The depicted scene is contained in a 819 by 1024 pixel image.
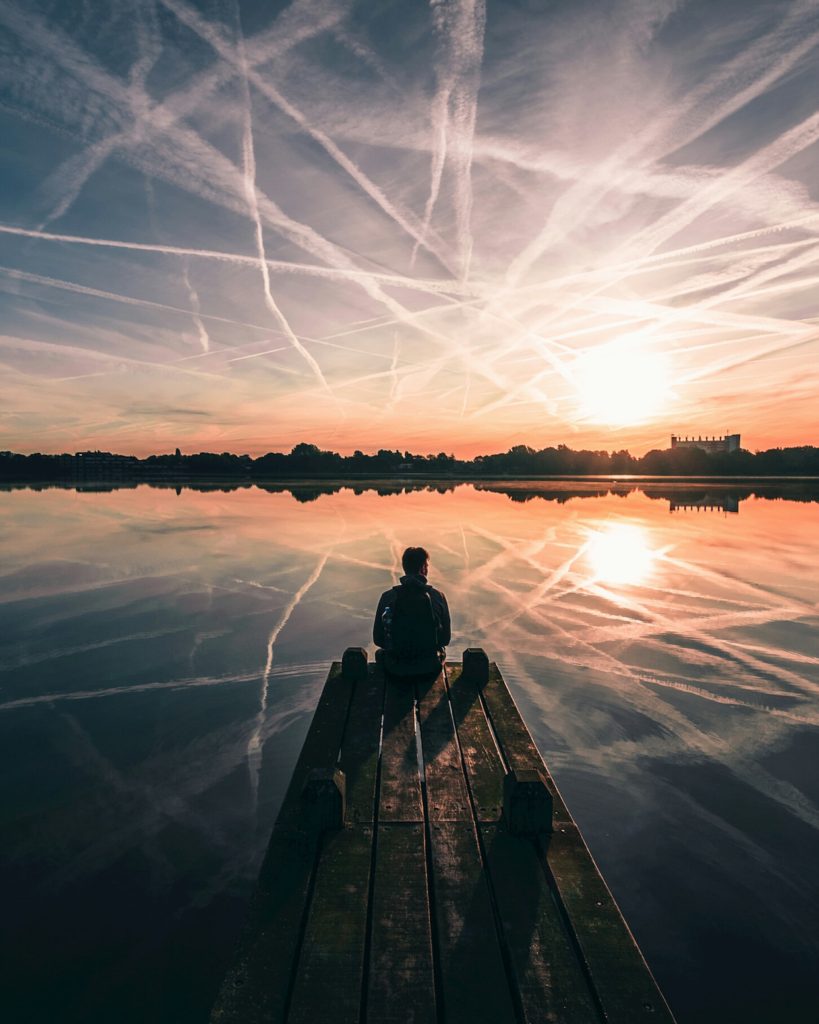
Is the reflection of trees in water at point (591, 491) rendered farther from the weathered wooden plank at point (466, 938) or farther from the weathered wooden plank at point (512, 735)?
the weathered wooden plank at point (466, 938)

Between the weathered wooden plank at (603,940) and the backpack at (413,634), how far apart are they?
11.7 ft

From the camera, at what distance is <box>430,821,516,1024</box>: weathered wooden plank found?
10.6ft

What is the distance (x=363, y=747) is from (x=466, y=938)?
2.85m

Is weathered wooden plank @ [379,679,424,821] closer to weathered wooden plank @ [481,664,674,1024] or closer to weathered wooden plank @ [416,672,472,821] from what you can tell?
weathered wooden plank @ [416,672,472,821]

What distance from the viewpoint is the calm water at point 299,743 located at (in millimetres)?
4836

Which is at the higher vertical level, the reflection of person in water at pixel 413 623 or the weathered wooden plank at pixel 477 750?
the reflection of person in water at pixel 413 623

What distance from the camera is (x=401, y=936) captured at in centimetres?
369

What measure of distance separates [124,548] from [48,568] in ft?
15.0

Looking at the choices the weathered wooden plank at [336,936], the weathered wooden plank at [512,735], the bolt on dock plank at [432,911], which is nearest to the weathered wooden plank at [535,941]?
the bolt on dock plank at [432,911]

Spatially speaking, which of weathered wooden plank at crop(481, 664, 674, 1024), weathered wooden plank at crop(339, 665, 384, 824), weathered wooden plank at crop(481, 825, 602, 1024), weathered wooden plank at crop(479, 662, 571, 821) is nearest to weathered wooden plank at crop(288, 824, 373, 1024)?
weathered wooden plank at crop(339, 665, 384, 824)

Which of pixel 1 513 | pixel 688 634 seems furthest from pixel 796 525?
pixel 1 513

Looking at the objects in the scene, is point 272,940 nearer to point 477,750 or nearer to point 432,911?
point 432,911

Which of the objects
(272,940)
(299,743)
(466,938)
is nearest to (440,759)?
(466,938)

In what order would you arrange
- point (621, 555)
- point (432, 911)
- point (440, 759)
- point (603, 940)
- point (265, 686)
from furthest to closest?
1. point (621, 555)
2. point (265, 686)
3. point (440, 759)
4. point (432, 911)
5. point (603, 940)
